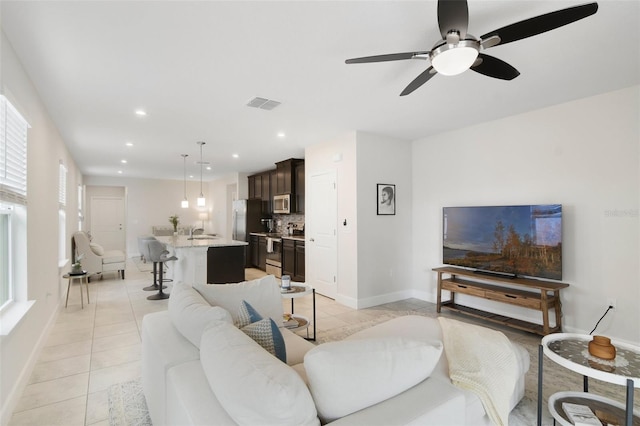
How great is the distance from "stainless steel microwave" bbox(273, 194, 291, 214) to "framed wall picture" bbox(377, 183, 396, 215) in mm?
2467

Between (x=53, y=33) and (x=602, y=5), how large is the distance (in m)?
3.56

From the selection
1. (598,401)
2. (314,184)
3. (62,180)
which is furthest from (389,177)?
(62,180)

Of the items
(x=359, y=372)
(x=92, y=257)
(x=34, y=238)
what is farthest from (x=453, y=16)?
(x=92, y=257)

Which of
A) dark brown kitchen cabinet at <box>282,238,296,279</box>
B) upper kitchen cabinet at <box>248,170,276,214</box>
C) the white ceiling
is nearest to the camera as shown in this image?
the white ceiling

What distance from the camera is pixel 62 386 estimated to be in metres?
2.48

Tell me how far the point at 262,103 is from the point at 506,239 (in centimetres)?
335

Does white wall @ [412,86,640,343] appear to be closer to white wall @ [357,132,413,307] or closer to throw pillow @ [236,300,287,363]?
white wall @ [357,132,413,307]

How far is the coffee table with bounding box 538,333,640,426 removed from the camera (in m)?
1.56

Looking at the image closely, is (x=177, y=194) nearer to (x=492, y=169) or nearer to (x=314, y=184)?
(x=314, y=184)

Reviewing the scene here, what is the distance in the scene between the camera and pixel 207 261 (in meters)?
5.34

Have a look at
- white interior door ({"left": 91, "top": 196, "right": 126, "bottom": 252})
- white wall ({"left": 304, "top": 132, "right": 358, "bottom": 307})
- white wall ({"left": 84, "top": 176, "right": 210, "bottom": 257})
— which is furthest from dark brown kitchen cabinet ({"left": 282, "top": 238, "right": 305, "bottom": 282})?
white interior door ({"left": 91, "top": 196, "right": 126, "bottom": 252})

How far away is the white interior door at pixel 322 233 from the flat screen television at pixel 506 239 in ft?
5.51

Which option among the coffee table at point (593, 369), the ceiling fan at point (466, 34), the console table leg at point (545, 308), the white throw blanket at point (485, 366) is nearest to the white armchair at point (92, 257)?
the ceiling fan at point (466, 34)

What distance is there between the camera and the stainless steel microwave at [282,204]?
22.3ft
